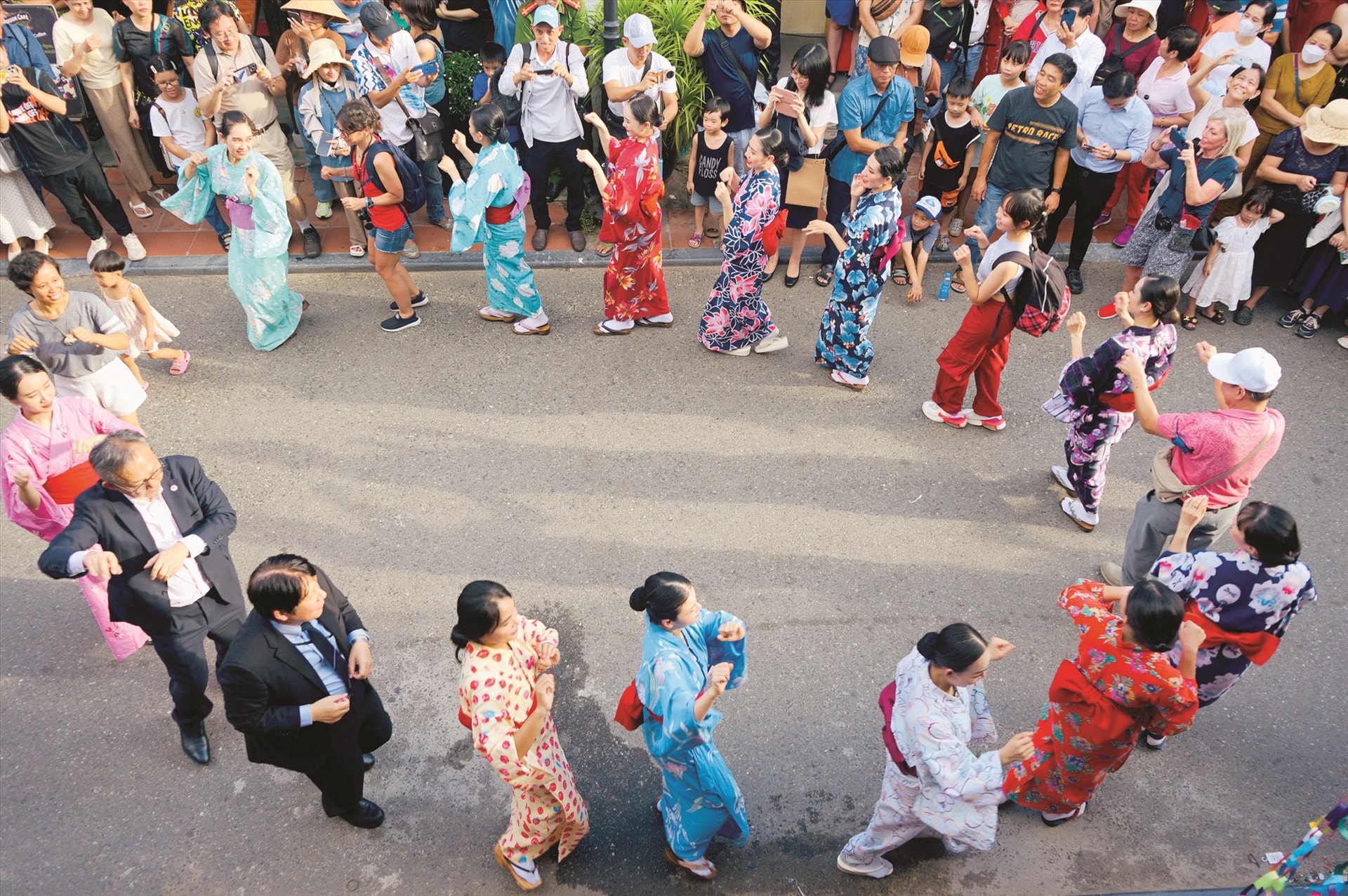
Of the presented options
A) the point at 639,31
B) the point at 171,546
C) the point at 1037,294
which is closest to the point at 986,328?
the point at 1037,294

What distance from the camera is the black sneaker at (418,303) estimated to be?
6.71 meters

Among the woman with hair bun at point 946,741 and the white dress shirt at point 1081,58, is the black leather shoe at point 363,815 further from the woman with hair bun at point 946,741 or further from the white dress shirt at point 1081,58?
the white dress shirt at point 1081,58

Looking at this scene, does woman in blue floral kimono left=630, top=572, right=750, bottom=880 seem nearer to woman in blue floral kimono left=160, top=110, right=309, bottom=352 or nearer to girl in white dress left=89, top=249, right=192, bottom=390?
girl in white dress left=89, top=249, right=192, bottom=390

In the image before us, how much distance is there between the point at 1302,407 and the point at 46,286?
7547 millimetres

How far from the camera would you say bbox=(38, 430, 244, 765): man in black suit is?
10.4 feet

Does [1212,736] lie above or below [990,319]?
below

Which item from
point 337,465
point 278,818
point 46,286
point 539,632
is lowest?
point 278,818

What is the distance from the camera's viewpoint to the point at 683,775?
121 inches

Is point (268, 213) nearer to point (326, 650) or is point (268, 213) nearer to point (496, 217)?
point (496, 217)

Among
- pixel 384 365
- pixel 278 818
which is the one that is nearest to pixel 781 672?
pixel 278 818

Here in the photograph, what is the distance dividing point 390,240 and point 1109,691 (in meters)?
5.19

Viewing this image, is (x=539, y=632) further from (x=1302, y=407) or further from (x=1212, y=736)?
(x=1302, y=407)

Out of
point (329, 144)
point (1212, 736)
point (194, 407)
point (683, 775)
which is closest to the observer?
point (683, 775)

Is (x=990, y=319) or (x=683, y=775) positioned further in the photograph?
(x=990, y=319)
